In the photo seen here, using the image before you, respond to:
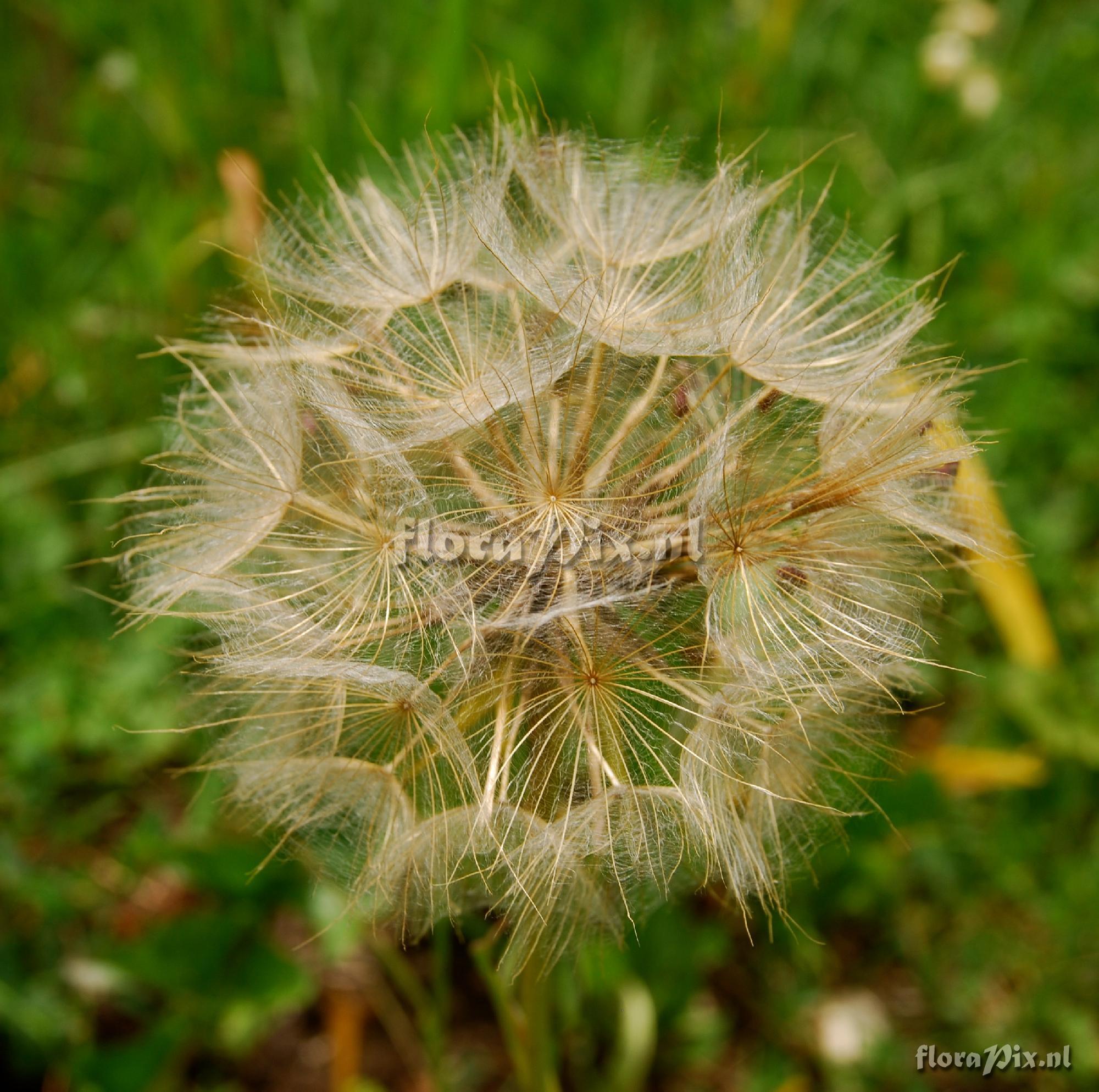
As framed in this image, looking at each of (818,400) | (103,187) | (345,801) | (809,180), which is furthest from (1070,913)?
(103,187)

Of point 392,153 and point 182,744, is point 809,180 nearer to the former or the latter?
point 392,153

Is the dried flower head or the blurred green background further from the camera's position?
the blurred green background

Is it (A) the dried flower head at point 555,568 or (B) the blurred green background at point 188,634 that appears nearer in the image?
(A) the dried flower head at point 555,568

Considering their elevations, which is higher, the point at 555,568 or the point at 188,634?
the point at 188,634

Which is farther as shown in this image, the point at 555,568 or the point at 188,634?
the point at 188,634
